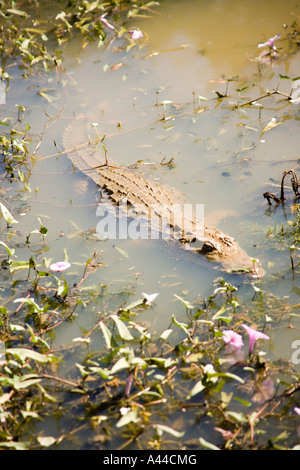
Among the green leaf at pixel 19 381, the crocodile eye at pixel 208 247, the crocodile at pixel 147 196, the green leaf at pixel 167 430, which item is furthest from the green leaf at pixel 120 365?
the crocodile eye at pixel 208 247

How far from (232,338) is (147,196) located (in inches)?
100

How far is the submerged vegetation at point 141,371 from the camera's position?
315 cm

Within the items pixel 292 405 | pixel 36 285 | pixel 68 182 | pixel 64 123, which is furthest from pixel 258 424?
pixel 64 123

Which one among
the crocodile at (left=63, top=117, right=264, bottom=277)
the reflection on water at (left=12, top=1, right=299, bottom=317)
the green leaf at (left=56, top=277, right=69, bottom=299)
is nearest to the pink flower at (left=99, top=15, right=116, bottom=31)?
the reflection on water at (left=12, top=1, right=299, bottom=317)

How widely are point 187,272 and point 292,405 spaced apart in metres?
1.74

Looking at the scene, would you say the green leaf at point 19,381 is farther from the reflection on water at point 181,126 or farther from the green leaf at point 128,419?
the reflection on water at point 181,126

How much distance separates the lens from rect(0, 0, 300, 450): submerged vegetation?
315cm

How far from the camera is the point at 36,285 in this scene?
14.6 feet

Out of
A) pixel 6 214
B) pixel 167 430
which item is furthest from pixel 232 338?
pixel 6 214

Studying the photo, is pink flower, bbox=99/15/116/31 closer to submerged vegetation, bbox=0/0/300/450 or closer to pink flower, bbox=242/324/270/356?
submerged vegetation, bbox=0/0/300/450

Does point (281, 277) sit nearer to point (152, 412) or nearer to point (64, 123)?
point (152, 412)

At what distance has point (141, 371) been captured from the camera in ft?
11.3

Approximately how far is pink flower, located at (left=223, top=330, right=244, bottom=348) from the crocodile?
0.84 meters

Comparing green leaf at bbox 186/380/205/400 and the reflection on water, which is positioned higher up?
the reflection on water
